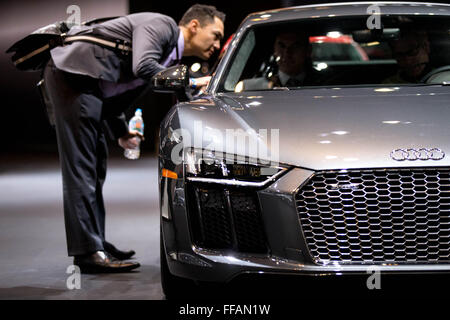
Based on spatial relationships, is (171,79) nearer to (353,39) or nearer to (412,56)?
(353,39)

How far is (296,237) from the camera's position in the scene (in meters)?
2.89

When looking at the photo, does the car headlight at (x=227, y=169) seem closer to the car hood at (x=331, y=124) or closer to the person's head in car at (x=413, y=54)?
the car hood at (x=331, y=124)

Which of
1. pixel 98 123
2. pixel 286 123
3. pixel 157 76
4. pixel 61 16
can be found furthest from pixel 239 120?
pixel 61 16

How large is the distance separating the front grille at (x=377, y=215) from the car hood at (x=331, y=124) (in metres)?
0.05

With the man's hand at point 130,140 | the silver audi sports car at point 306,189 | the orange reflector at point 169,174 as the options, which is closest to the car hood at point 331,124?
the silver audi sports car at point 306,189

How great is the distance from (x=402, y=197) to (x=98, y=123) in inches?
94.7

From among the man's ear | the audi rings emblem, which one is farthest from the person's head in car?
the audi rings emblem

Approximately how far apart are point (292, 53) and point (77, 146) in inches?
58.2

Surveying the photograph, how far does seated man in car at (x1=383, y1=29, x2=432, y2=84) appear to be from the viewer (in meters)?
4.61

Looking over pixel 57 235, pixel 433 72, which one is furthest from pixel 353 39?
pixel 57 235

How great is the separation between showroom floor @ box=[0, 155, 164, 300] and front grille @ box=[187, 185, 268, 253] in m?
1.12

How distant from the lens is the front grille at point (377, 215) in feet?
9.42

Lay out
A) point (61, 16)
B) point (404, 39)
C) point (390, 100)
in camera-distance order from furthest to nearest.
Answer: point (61, 16)
point (404, 39)
point (390, 100)
